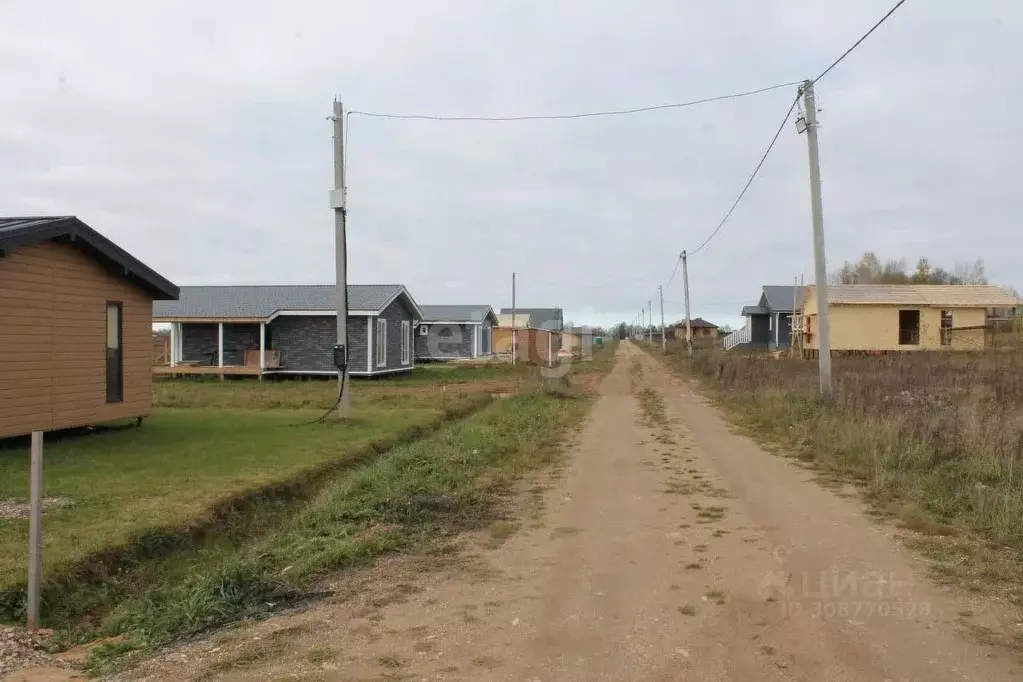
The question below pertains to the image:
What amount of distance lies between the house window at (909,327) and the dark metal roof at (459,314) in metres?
24.8

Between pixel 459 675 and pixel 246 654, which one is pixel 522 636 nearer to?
pixel 459 675

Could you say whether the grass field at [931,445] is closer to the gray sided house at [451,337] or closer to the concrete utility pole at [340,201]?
the concrete utility pole at [340,201]

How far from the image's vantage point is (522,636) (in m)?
4.79

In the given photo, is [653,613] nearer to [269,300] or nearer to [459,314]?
[269,300]

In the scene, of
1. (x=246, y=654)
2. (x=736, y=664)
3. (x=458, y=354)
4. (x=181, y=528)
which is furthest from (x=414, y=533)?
(x=458, y=354)

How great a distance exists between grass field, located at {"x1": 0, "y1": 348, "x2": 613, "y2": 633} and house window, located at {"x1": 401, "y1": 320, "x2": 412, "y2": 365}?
43.9ft

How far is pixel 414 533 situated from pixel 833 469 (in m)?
5.85

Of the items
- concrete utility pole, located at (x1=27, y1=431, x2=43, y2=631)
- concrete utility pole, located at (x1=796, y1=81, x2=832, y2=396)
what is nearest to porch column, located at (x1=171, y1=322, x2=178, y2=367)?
concrete utility pole, located at (x1=796, y1=81, x2=832, y2=396)

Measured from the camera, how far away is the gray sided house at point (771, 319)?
52.1 metres

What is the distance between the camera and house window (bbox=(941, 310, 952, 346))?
37.5 m

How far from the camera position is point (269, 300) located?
107 feet

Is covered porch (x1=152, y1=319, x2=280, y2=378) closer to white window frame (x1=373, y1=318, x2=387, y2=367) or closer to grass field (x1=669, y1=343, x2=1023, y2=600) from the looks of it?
white window frame (x1=373, y1=318, x2=387, y2=367)

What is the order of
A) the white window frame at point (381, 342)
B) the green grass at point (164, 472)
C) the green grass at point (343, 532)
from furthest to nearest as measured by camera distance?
1. the white window frame at point (381, 342)
2. the green grass at point (164, 472)
3. the green grass at point (343, 532)

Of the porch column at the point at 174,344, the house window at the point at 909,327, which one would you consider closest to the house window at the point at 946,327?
the house window at the point at 909,327
